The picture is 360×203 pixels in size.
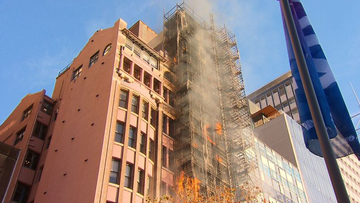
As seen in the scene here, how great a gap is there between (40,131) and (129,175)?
533 inches

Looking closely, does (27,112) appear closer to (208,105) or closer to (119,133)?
(119,133)

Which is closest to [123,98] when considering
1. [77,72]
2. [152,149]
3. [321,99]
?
[152,149]

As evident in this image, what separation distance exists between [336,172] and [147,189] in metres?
23.4

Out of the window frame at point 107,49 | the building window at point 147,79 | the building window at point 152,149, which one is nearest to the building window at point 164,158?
the building window at point 152,149

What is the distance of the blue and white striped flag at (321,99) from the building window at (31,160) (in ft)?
93.4

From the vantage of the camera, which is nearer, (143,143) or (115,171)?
(115,171)

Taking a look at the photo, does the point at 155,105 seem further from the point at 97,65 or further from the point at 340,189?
the point at 340,189

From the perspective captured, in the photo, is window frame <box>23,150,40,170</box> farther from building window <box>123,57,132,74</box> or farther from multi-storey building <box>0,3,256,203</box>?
building window <box>123,57,132,74</box>

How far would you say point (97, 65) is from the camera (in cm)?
3869

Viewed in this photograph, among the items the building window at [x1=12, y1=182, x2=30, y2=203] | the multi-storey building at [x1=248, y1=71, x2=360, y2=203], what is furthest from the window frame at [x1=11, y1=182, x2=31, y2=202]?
the multi-storey building at [x1=248, y1=71, x2=360, y2=203]

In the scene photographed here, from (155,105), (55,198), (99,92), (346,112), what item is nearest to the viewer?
(346,112)

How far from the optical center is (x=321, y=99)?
13844 millimetres

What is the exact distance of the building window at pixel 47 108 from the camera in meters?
41.6

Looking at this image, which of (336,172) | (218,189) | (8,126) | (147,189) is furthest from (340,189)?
(8,126)
